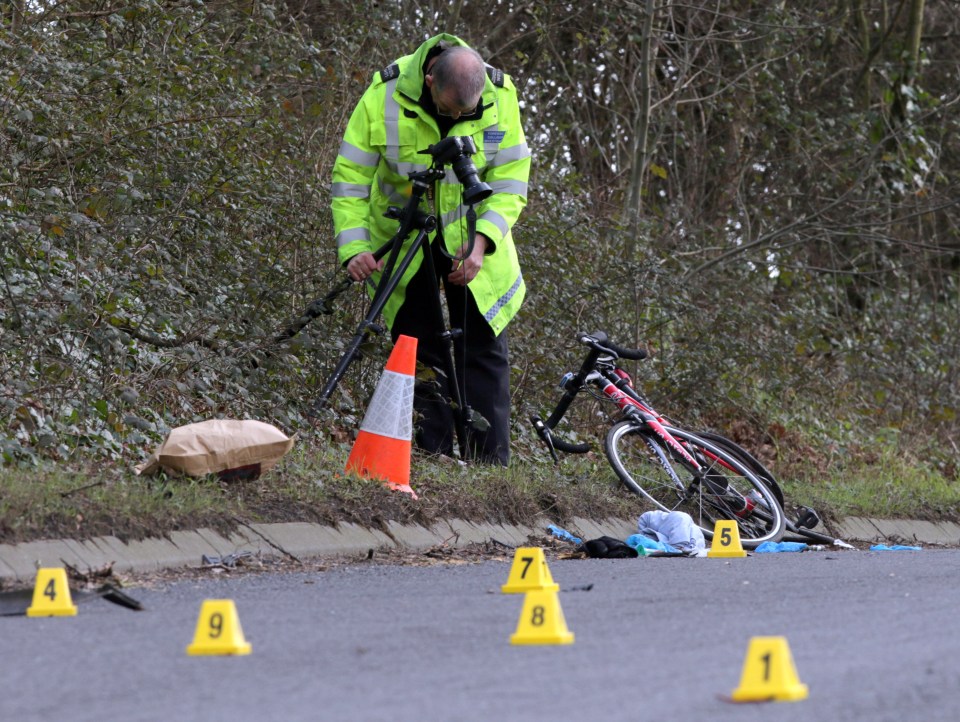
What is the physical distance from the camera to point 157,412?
8.72 metres

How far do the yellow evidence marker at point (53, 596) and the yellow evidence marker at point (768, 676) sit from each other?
2348mm

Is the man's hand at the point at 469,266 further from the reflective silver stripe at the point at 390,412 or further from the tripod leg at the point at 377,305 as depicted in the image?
the reflective silver stripe at the point at 390,412

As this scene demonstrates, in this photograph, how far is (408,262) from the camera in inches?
330

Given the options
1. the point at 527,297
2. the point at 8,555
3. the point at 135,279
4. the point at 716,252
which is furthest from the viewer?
the point at 716,252

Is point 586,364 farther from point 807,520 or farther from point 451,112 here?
point 451,112

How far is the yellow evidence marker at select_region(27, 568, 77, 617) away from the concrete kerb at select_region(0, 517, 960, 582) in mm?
664

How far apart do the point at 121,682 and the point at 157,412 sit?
4986 millimetres

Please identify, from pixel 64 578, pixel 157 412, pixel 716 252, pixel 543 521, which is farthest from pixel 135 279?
pixel 716 252

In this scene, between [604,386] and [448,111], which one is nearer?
[448,111]

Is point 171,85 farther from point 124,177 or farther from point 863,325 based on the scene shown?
point 863,325

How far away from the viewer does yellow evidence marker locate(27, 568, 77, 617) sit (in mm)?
4965

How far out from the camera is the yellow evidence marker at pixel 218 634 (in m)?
4.20

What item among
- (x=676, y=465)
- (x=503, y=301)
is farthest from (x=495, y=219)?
(x=676, y=465)

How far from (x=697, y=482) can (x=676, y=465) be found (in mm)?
185
